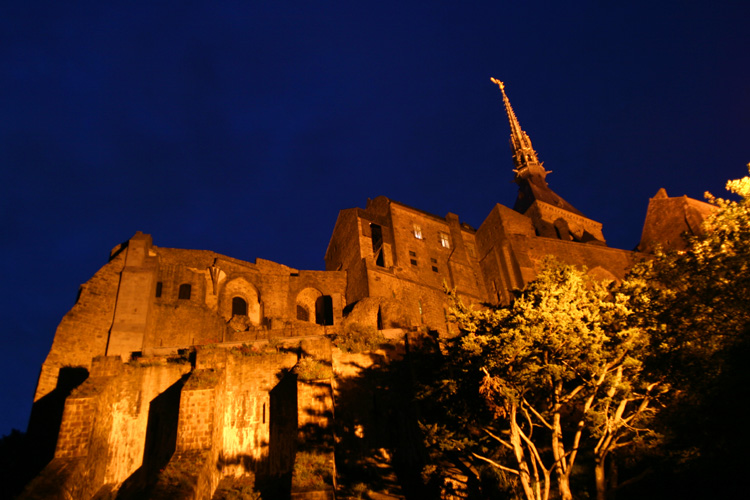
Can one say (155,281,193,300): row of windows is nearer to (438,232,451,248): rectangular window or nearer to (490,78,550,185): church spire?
(438,232,451,248): rectangular window

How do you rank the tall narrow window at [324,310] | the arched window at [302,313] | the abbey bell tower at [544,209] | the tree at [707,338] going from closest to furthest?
the tree at [707,338] → the tall narrow window at [324,310] → the arched window at [302,313] → the abbey bell tower at [544,209]

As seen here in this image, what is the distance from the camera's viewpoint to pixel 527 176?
6425cm

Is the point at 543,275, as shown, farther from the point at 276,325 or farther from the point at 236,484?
the point at 276,325

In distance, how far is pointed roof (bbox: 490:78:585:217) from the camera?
2223 inches

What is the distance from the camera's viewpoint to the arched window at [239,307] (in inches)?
1366

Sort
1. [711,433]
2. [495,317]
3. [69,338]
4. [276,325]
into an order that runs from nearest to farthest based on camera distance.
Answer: [711,433]
[495,317]
[69,338]
[276,325]

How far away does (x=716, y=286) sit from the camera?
12188 mm

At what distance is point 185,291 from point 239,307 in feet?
13.1

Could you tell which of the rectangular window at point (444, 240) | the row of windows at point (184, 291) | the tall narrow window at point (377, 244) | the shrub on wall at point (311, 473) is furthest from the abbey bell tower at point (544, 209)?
the shrub on wall at point (311, 473)

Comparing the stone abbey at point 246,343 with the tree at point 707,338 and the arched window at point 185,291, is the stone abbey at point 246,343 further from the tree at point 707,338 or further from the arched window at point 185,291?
the tree at point 707,338

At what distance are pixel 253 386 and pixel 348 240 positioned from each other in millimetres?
22237

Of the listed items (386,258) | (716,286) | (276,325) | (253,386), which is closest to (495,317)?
(716,286)

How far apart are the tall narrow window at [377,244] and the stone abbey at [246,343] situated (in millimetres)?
226

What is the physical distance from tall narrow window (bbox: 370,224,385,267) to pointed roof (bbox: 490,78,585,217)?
22.1 m
